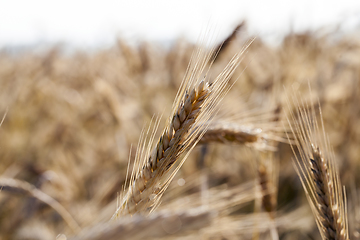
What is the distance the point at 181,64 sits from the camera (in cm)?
284

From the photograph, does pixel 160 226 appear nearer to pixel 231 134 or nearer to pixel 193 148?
pixel 193 148

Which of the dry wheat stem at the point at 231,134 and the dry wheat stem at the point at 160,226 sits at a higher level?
the dry wheat stem at the point at 160,226

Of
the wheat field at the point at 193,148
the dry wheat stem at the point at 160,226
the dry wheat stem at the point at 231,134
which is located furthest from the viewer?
the dry wheat stem at the point at 231,134

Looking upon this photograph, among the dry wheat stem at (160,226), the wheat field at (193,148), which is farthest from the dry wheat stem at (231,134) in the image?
the dry wheat stem at (160,226)

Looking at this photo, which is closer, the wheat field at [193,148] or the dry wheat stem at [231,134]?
the wheat field at [193,148]

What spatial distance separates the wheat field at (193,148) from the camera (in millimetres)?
625

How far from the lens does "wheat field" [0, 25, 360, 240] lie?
2.05 ft

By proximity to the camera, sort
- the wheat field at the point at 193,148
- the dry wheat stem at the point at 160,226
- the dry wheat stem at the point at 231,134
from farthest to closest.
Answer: the dry wheat stem at the point at 231,134 → the wheat field at the point at 193,148 → the dry wheat stem at the point at 160,226

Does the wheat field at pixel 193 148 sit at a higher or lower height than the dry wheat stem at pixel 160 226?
lower

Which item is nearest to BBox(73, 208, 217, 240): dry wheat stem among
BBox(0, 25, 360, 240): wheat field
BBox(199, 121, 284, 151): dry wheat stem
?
BBox(0, 25, 360, 240): wheat field

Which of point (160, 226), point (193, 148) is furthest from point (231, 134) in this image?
point (160, 226)

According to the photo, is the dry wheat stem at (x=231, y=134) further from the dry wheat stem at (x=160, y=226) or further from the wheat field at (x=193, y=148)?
the dry wheat stem at (x=160, y=226)

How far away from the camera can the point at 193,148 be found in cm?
77

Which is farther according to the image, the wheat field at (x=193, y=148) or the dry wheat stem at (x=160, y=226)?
the wheat field at (x=193, y=148)
